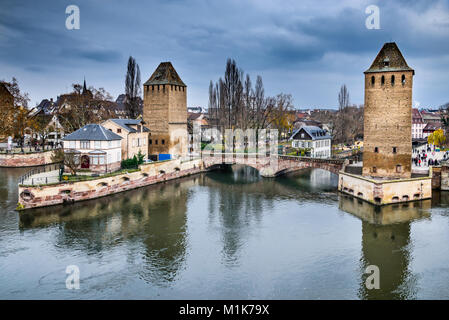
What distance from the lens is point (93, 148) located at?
32.1m

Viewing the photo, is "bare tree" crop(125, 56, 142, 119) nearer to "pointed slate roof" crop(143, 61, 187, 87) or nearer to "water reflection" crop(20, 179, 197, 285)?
"pointed slate roof" crop(143, 61, 187, 87)

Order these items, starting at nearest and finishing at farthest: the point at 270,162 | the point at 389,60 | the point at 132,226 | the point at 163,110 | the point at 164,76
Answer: the point at 132,226
the point at 389,60
the point at 270,162
the point at 163,110
the point at 164,76

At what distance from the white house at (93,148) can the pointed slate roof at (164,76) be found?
11.2 m

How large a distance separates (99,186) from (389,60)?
22961mm

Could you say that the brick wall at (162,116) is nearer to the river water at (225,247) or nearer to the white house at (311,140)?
the river water at (225,247)

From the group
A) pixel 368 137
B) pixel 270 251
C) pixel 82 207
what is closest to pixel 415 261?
pixel 270 251

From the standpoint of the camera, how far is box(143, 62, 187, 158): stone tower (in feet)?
137

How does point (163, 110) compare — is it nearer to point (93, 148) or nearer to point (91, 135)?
point (91, 135)

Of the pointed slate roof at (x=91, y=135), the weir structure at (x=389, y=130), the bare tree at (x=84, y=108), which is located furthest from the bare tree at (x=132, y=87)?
the weir structure at (x=389, y=130)

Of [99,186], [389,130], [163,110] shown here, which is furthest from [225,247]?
[163,110]

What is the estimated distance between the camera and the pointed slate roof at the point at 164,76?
4203 centimetres

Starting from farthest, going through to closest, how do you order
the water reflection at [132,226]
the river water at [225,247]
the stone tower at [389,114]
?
1. the stone tower at [389,114]
2. the water reflection at [132,226]
3. the river water at [225,247]

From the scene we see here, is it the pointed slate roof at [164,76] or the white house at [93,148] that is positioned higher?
the pointed slate roof at [164,76]
